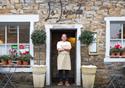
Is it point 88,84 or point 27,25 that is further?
point 27,25

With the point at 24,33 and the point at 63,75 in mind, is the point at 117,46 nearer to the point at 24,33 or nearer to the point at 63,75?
the point at 63,75

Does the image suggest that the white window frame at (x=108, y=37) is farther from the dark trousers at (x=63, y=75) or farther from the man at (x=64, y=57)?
the dark trousers at (x=63, y=75)

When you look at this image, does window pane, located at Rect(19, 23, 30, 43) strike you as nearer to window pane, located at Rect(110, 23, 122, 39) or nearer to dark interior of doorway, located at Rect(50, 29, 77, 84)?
dark interior of doorway, located at Rect(50, 29, 77, 84)

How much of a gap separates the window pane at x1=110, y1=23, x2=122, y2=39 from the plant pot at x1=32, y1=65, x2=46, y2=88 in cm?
293

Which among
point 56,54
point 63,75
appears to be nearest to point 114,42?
point 63,75

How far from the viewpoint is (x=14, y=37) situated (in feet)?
55.9

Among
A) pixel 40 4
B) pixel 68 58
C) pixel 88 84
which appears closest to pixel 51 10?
pixel 40 4

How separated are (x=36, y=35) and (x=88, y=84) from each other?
254 cm

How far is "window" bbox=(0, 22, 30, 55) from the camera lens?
16969mm

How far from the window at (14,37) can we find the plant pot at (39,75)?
132 centimetres

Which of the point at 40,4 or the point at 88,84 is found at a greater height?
the point at 40,4

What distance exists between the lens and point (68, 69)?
16.3 metres

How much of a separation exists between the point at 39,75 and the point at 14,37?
1.98 meters

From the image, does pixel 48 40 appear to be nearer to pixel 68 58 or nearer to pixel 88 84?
pixel 68 58
